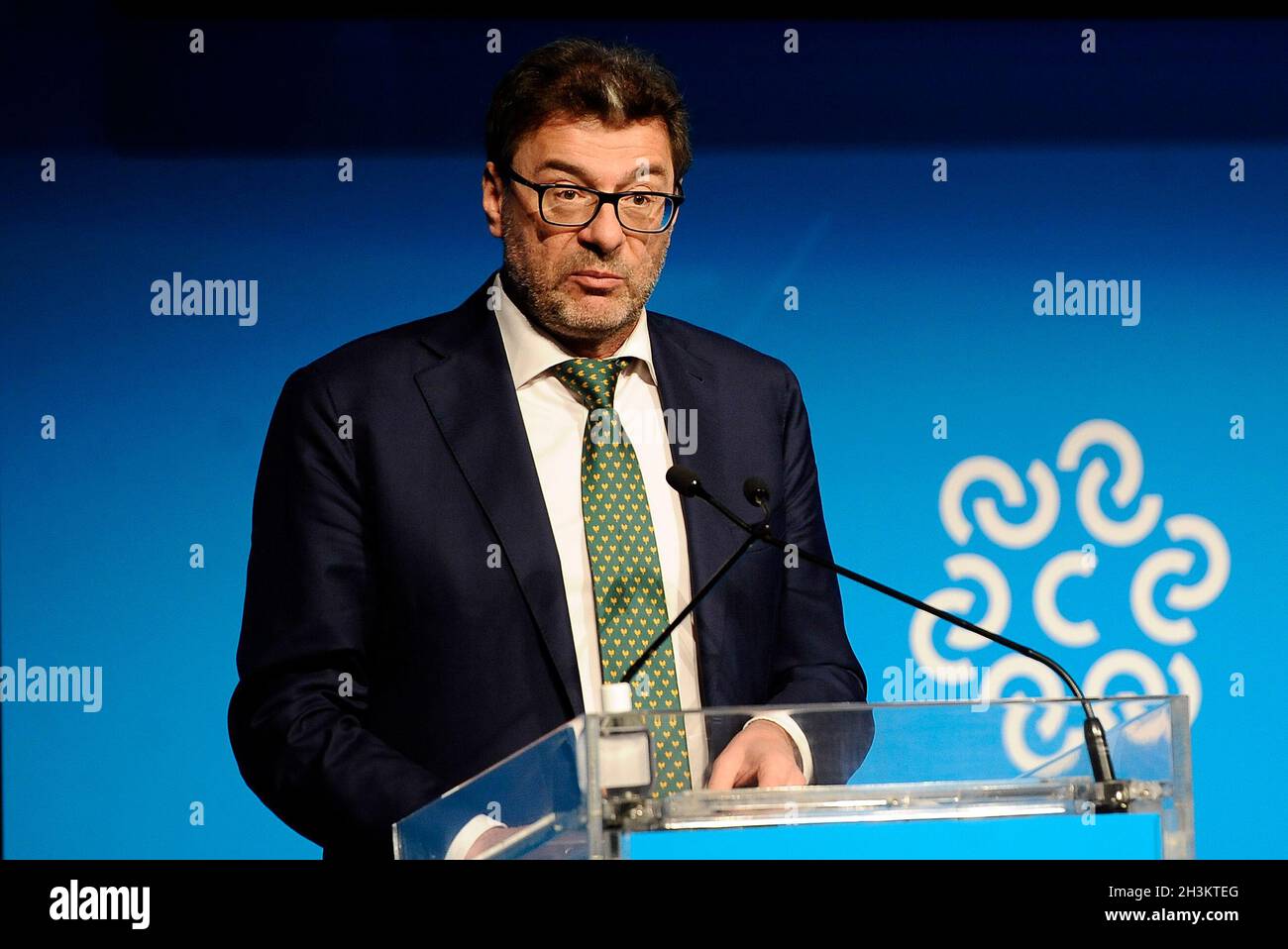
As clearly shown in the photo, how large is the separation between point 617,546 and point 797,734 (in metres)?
0.61

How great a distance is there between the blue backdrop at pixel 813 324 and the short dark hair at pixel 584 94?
588 mm

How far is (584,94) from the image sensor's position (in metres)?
2.46

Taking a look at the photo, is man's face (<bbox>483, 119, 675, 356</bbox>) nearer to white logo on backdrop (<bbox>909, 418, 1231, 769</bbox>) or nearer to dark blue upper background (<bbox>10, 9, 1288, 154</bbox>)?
dark blue upper background (<bbox>10, 9, 1288, 154</bbox>)

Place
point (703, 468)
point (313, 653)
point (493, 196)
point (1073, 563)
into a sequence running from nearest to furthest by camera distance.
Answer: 1. point (313, 653)
2. point (703, 468)
3. point (493, 196)
4. point (1073, 563)

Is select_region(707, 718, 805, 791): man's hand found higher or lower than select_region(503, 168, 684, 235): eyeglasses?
lower

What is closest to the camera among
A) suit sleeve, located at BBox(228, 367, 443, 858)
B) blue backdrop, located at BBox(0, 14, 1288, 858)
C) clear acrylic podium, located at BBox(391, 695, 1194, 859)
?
clear acrylic podium, located at BBox(391, 695, 1194, 859)

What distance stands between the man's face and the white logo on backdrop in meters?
0.99

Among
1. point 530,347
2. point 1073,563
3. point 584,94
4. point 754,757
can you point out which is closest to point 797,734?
point 754,757

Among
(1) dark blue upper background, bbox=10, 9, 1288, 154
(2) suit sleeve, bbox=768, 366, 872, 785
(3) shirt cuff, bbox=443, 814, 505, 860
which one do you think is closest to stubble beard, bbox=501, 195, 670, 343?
(2) suit sleeve, bbox=768, 366, 872, 785

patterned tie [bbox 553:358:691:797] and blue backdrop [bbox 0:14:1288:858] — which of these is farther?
blue backdrop [bbox 0:14:1288:858]

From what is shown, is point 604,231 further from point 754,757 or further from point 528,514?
point 754,757

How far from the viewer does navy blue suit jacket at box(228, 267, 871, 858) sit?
221 cm
